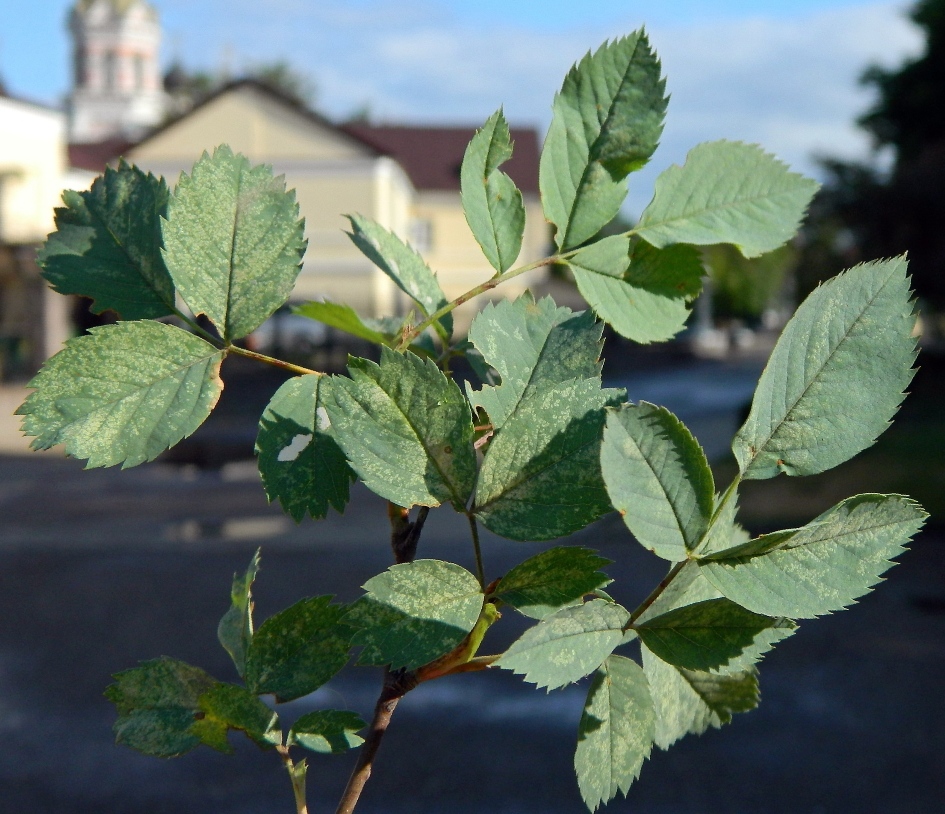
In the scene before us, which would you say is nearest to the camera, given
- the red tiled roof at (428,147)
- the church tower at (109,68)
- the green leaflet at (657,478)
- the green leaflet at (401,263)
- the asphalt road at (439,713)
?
the green leaflet at (657,478)

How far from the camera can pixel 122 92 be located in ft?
158

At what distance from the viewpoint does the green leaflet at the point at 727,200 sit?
58cm

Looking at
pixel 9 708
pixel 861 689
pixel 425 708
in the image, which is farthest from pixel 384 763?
pixel 861 689

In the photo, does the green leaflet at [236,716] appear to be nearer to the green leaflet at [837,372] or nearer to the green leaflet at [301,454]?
the green leaflet at [301,454]

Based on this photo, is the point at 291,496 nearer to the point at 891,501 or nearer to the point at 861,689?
the point at 891,501

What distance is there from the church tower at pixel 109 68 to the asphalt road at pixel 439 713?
4090 centimetres

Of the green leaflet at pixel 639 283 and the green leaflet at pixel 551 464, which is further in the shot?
the green leaflet at pixel 639 283

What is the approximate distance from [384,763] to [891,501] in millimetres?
6744

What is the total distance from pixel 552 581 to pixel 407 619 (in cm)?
7

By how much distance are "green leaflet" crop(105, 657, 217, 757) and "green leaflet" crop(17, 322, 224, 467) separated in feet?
0.45

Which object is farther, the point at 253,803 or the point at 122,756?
the point at 122,756

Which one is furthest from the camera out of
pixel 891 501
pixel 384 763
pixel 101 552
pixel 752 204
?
pixel 101 552

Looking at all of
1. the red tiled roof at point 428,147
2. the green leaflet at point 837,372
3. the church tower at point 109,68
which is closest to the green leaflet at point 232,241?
the green leaflet at point 837,372

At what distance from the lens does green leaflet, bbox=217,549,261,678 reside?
0.62 m
